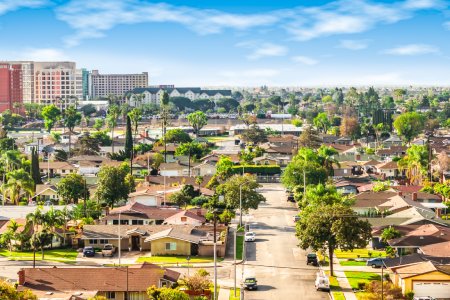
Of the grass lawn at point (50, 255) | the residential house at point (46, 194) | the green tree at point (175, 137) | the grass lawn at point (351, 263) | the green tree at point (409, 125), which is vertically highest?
the green tree at point (409, 125)

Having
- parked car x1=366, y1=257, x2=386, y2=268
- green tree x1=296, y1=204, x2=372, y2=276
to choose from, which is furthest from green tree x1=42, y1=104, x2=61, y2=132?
green tree x1=296, y1=204, x2=372, y2=276

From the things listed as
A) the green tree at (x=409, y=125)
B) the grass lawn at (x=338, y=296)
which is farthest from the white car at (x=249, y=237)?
the green tree at (x=409, y=125)

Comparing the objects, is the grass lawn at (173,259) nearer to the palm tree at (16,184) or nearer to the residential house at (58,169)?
the palm tree at (16,184)

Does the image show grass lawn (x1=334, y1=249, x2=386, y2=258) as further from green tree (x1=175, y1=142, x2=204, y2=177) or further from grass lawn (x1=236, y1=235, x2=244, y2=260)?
green tree (x1=175, y1=142, x2=204, y2=177)

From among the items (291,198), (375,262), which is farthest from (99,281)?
(291,198)

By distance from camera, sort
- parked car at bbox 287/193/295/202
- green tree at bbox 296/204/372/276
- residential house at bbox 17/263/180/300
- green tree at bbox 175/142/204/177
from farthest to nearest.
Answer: green tree at bbox 175/142/204/177, parked car at bbox 287/193/295/202, green tree at bbox 296/204/372/276, residential house at bbox 17/263/180/300

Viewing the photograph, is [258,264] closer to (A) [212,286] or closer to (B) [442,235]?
(A) [212,286]
